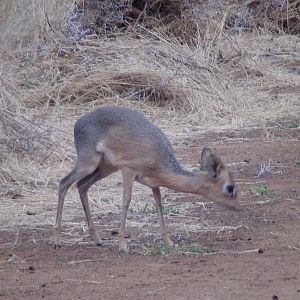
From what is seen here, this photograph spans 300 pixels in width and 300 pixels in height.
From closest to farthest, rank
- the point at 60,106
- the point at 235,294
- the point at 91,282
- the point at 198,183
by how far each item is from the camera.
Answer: the point at 235,294 < the point at 91,282 < the point at 198,183 < the point at 60,106

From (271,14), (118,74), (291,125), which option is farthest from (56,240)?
(271,14)

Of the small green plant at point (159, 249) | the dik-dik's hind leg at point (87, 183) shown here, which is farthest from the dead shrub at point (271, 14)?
the small green plant at point (159, 249)

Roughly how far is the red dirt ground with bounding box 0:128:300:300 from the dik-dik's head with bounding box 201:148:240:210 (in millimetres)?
360

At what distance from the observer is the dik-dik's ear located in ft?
24.7

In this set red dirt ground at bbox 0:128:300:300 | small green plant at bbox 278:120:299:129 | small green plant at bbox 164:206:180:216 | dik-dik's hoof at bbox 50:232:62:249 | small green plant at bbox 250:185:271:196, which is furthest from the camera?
small green plant at bbox 278:120:299:129

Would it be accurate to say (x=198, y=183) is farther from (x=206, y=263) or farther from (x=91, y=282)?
(x=91, y=282)

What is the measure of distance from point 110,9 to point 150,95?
3188mm

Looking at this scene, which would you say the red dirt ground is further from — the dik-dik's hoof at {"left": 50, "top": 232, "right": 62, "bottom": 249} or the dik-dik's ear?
the dik-dik's ear

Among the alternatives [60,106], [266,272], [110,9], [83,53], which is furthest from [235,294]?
[110,9]

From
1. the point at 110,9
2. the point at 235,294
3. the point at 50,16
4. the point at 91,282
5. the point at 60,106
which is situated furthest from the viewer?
the point at 110,9

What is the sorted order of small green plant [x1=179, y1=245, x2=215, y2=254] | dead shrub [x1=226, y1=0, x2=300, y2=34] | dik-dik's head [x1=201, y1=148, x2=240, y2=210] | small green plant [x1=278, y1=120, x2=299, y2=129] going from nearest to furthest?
small green plant [x1=179, y1=245, x2=215, y2=254], dik-dik's head [x1=201, y1=148, x2=240, y2=210], small green plant [x1=278, y1=120, x2=299, y2=129], dead shrub [x1=226, y1=0, x2=300, y2=34]

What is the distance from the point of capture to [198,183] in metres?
7.59

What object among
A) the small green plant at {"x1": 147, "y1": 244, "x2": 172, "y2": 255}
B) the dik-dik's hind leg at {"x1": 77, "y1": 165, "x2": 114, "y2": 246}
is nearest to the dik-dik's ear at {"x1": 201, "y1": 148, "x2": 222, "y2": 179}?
the small green plant at {"x1": 147, "y1": 244, "x2": 172, "y2": 255}

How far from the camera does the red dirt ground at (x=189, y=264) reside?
6250 mm
